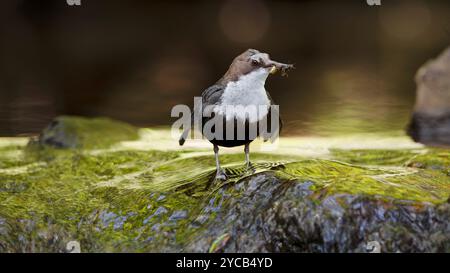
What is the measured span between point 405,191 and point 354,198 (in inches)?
13.7

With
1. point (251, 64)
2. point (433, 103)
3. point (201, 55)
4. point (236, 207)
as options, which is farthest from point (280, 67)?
point (201, 55)

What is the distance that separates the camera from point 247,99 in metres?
4.52

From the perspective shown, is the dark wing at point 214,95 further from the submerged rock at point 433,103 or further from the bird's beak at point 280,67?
the submerged rock at point 433,103

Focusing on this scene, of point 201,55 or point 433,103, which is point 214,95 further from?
point 201,55

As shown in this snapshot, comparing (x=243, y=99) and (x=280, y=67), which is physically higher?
(x=280, y=67)

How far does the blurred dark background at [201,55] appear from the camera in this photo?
32.9ft

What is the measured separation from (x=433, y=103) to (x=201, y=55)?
559 centimetres

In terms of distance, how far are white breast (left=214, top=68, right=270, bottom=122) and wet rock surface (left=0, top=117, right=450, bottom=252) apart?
418 mm

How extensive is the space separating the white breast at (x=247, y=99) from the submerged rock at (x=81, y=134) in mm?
2875

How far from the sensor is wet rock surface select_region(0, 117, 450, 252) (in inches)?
162

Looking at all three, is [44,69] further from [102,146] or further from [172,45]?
[102,146]

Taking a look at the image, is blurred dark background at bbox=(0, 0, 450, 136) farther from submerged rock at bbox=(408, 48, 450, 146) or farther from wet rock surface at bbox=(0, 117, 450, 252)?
wet rock surface at bbox=(0, 117, 450, 252)

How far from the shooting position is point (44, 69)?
1302 centimetres
